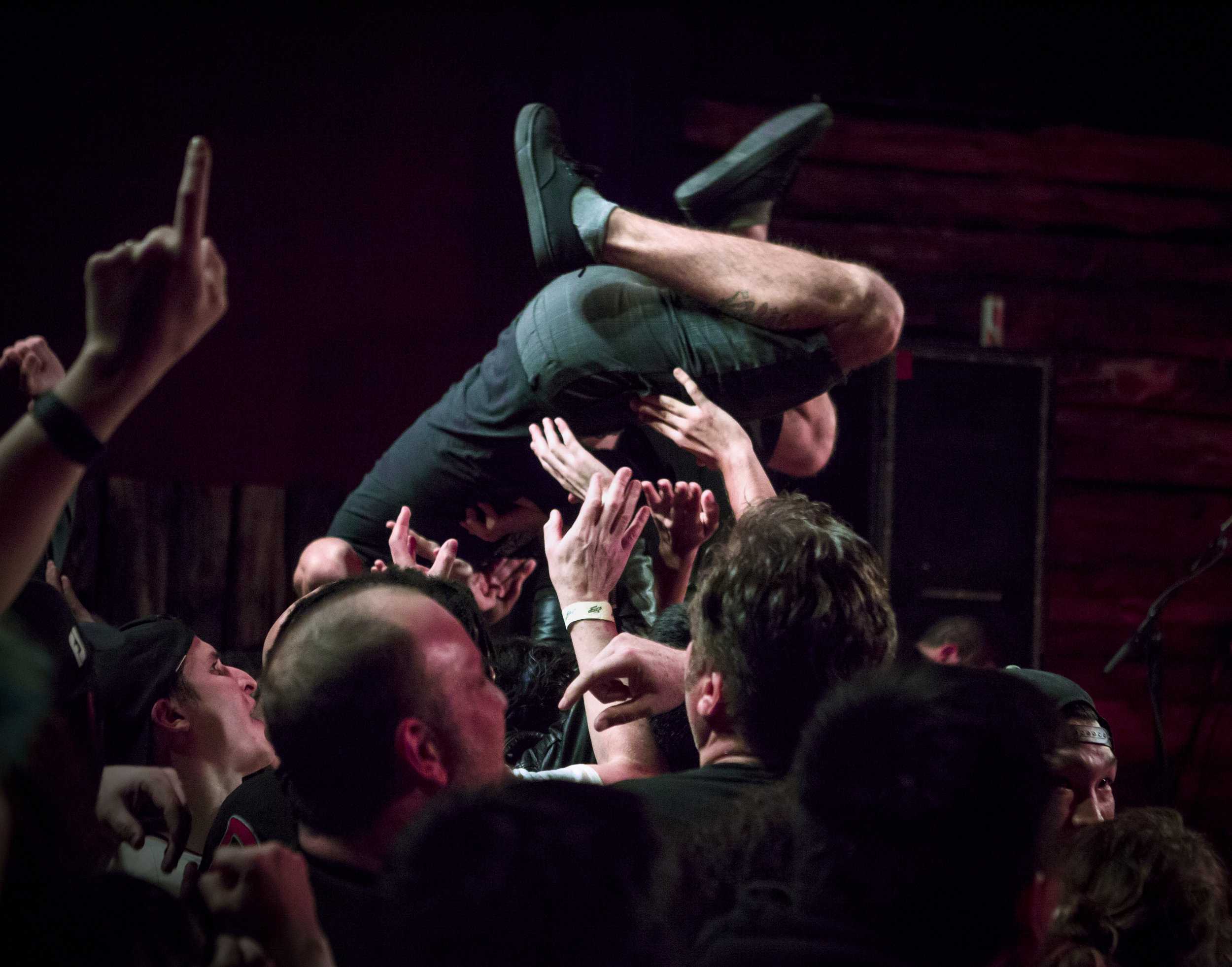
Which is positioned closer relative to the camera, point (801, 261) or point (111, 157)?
point (801, 261)

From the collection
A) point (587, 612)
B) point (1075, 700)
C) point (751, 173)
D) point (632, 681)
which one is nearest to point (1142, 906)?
point (1075, 700)

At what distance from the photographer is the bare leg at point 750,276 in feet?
6.83

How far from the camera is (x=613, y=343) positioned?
2209 millimetres

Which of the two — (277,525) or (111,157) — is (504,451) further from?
(111,157)

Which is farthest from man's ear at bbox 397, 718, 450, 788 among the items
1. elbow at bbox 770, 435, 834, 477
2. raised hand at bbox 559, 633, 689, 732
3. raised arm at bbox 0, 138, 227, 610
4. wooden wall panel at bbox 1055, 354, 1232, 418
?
wooden wall panel at bbox 1055, 354, 1232, 418

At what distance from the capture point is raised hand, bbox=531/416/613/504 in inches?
84.3

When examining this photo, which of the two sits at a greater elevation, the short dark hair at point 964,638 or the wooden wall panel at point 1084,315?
the wooden wall panel at point 1084,315

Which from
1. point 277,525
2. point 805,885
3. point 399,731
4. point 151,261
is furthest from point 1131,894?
point 277,525

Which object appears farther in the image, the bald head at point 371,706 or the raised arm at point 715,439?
the raised arm at point 715,439

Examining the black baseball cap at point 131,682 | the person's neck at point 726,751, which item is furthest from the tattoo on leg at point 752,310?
the black baseball cap at point 131,682

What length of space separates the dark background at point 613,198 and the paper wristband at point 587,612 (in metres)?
2.35

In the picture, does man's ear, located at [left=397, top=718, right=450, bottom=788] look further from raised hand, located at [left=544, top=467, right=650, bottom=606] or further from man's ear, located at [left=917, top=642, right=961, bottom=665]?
man's ear, located at [left=917, top=642, right=961, bottom=665]

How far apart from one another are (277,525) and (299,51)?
167 cm

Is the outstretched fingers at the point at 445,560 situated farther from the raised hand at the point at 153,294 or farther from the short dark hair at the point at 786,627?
the raised hand at the point at 153,294
